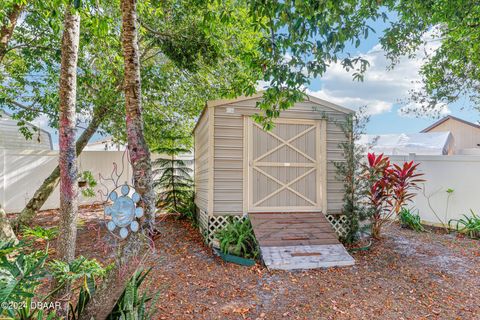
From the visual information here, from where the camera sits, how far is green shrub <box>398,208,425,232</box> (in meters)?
6.22

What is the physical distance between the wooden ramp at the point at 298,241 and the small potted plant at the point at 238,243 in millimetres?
144

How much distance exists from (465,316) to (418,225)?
3.83m

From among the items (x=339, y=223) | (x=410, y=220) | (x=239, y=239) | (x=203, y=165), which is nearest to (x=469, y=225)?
(x=410, y=220)

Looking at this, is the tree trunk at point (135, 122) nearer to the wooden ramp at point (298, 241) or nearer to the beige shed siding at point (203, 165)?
the wooden ramp at point (298, 241)

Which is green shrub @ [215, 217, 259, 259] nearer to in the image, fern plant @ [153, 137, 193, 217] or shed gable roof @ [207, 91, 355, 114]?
shed gable roof @ [207, 91, 355, 114]

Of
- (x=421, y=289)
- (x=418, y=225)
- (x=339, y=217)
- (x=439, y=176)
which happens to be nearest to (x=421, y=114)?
(x=439, y=176)

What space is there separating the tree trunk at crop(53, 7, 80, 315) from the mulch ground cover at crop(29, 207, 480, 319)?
1.00 feet

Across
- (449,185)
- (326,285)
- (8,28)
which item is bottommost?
(326,285)

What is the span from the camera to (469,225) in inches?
227

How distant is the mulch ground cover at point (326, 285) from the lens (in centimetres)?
285

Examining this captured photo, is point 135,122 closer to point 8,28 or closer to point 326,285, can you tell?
point 326,285

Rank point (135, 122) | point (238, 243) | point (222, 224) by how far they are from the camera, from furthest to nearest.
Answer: point (222, 224) < point (238, 243) < point (135, 122)

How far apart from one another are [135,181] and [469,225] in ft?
22.2

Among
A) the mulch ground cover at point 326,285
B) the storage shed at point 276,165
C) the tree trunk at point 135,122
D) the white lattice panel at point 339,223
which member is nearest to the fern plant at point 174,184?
the storage shed at point 276,165
